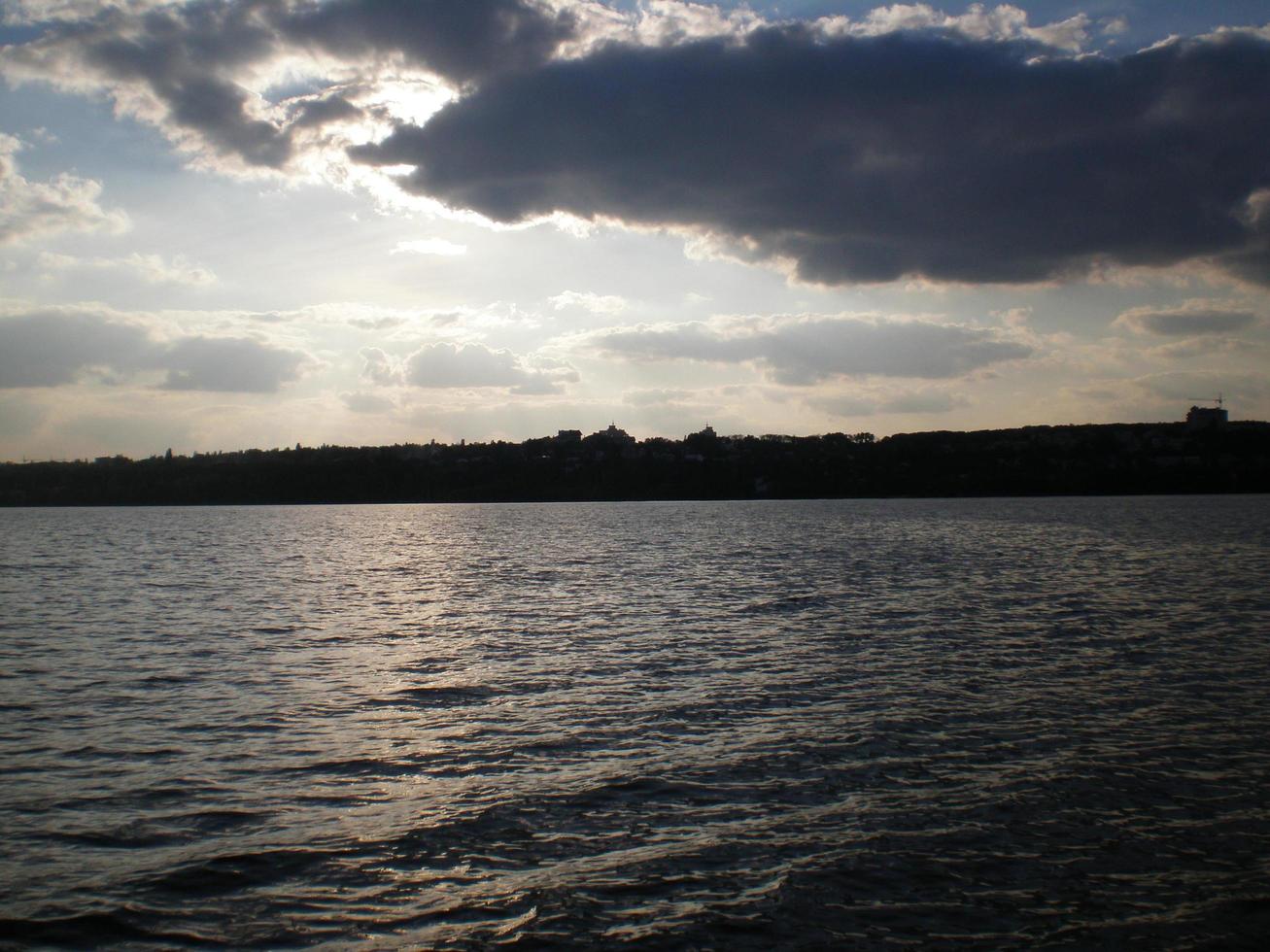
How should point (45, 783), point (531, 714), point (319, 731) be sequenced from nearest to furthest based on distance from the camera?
point (45, 783) → point (319, 731) → point (531, 714)

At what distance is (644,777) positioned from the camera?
18172 millimetres

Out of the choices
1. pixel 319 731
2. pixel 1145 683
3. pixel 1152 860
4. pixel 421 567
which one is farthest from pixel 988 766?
pixel 421 567

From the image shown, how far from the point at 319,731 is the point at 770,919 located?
13603mm

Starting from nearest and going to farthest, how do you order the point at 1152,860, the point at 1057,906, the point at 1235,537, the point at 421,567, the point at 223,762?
the point at 1057,906 < the point at 1152,860 < the point at 223,762 < the point at 421,567 < the point at 1235,537

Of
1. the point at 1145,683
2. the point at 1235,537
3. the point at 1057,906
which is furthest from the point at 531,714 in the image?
the point at 1235,537

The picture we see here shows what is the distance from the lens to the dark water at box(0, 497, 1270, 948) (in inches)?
490

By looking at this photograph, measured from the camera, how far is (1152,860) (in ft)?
45.8

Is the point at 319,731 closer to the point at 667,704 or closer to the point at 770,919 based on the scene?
the point at 667,704

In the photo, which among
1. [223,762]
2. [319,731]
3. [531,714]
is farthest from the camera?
[531,714]

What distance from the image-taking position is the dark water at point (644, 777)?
12445 mm

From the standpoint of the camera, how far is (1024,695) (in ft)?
82.0

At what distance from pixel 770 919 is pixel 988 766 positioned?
834cm

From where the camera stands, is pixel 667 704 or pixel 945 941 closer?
pixel 945 941

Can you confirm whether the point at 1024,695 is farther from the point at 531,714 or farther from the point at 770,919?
the point at 770,919
